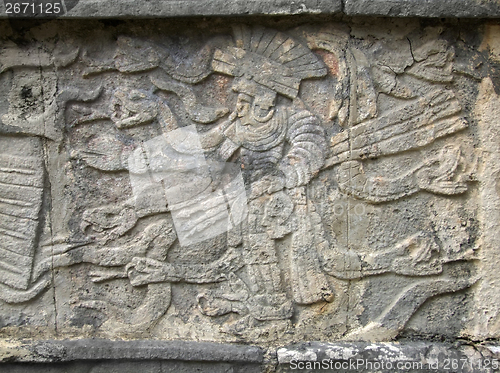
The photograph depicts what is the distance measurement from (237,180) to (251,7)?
930 millimetres

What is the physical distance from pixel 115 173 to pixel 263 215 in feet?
2.88

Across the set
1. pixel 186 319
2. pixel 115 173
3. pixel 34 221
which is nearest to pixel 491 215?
pixel 186 319

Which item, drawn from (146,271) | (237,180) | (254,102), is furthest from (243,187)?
(146,271)

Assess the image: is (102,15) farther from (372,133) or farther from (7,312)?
(7,312)

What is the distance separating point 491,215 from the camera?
8.94ft

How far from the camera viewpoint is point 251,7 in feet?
8.07

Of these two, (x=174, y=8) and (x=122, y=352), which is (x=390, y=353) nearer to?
(x=122, y=352)

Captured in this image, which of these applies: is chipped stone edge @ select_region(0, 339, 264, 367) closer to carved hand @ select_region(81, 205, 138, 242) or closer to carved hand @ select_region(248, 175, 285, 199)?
carved hand @ select_region(81, 205, 138, 242)

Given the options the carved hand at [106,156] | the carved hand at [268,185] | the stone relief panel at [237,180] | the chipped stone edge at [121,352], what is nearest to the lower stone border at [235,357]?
the chipped stone edge at [121,352]

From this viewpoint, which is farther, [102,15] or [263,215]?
[263,215]

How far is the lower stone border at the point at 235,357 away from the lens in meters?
2.69

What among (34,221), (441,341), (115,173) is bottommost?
(441,341)

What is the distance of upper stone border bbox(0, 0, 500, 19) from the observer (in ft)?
8.04

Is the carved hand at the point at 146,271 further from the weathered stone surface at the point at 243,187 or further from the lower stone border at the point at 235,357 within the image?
the lower stone border at the point at 235,357
